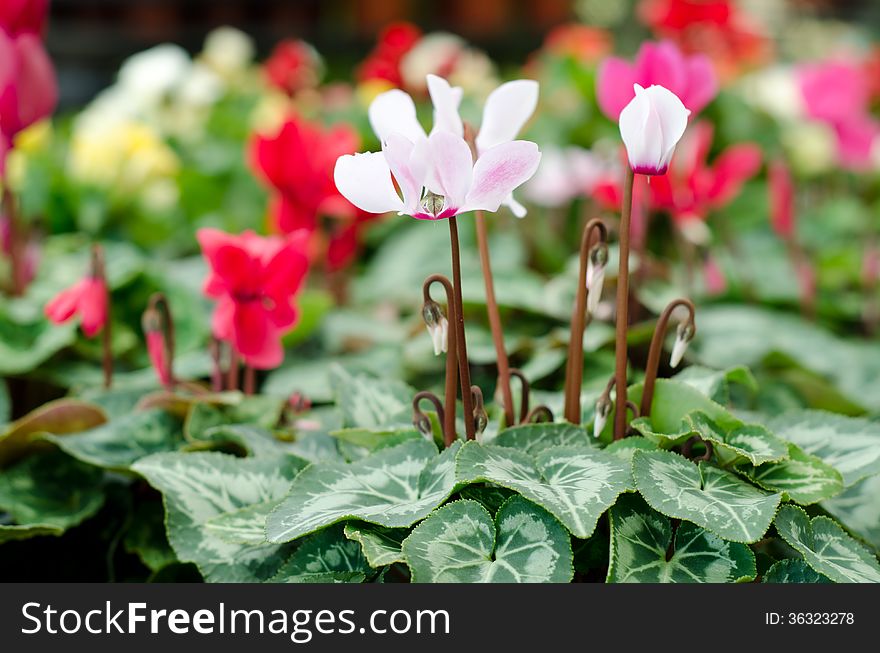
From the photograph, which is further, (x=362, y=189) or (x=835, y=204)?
(x=835, y=204)

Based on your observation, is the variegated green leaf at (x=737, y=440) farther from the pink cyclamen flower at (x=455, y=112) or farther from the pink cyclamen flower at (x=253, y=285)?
the pink cyclamen flower at (x=253, y=285)

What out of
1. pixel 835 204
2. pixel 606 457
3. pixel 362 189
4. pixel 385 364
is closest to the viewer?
pixel 362 189

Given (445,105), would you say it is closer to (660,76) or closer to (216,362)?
(660,76)

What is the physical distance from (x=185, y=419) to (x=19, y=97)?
2.01 ft

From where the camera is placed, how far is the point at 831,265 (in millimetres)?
2201

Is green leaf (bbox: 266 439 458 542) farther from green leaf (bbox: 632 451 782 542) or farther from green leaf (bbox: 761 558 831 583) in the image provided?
green leaf (bbox: 761 558 831 583)

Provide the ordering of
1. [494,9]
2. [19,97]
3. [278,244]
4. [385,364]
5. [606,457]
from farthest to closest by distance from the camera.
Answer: [494,9] < [385,364] < [19,97] < [278,244] < [606,457]

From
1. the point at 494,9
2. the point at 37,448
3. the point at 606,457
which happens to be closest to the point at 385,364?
the point at 37,448

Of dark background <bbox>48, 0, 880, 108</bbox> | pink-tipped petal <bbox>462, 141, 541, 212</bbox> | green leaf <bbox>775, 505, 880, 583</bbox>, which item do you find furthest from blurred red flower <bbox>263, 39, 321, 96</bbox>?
green leaf <bbox>775, 505, 880, 583</bbox>

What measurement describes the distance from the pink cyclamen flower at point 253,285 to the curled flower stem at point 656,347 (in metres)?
0.48

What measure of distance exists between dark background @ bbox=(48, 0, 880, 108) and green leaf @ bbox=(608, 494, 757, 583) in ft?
14.4

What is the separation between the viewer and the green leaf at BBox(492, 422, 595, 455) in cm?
107

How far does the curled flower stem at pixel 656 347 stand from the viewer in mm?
1017
